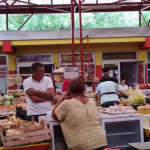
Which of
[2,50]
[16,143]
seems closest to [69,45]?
[2,50]

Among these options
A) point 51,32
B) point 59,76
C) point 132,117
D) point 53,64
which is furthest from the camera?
point 53,64

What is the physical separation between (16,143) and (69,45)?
1103cm

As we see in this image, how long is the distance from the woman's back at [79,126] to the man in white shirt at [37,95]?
947 mm

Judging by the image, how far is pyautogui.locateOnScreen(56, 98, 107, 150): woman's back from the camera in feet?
9.92

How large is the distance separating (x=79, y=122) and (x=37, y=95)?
3.87 ft

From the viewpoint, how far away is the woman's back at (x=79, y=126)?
3.02 metres

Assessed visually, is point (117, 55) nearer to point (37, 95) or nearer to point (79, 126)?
point (37, 95)

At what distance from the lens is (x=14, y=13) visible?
624 inches

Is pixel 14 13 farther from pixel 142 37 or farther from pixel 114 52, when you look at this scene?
pixel 142 37

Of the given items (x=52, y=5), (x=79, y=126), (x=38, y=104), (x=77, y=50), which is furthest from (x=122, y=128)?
(x=52, y=5)

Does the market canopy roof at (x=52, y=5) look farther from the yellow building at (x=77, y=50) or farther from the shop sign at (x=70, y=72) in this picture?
the shop sign at (x=70, y=72)

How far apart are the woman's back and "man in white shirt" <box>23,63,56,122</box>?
0.95 meters

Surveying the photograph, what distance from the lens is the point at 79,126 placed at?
3045mm

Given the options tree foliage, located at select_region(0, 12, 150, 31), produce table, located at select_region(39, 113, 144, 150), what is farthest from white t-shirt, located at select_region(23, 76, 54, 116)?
tree foliage, located at select_region(0, 12, 150, 31)
